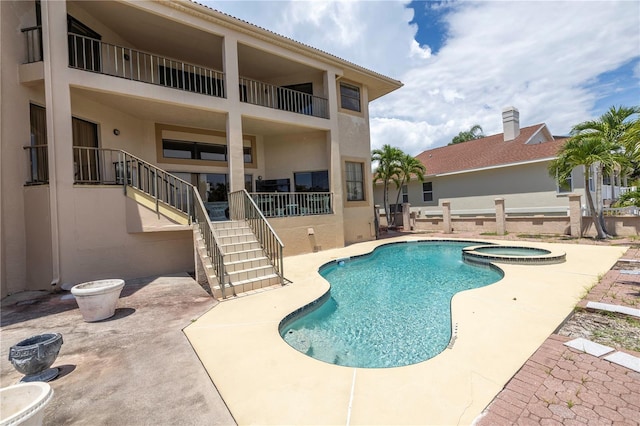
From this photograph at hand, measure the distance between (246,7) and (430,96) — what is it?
19.9 metres

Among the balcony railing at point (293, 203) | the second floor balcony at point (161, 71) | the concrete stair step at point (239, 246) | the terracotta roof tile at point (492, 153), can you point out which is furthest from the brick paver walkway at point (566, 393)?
the terracotta roof tile at point (492, 153)

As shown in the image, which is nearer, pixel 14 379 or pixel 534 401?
pixel 534 401

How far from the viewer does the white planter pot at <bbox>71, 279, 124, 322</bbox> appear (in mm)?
5031

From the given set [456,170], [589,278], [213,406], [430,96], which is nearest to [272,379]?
[213,406]

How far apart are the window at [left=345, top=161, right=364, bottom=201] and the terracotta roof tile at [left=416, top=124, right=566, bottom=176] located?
29.2 ft

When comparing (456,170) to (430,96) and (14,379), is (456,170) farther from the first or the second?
(14,379)

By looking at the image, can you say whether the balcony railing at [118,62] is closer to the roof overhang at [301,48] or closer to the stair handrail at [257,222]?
the roof overhang at [301,48]

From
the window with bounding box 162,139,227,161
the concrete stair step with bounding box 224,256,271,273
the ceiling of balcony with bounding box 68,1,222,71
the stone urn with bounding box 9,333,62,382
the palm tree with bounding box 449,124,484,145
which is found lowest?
the stone urn with bounding box 9,333,62,382

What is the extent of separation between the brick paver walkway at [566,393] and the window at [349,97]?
13.0 metres

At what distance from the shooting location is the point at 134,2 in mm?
8383

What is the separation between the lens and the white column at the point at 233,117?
10.2m

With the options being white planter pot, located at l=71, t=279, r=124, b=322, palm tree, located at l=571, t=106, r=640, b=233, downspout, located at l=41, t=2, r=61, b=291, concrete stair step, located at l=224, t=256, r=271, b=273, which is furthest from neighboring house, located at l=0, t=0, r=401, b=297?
palm tree, located at l=571, t=106, r=640, b=233

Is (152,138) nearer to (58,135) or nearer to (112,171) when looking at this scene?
(112,171)

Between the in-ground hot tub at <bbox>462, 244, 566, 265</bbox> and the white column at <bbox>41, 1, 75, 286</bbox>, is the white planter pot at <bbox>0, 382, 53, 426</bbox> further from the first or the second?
the in-ground hot tub at <bbox>462, 244, 566, 265</bbox>
